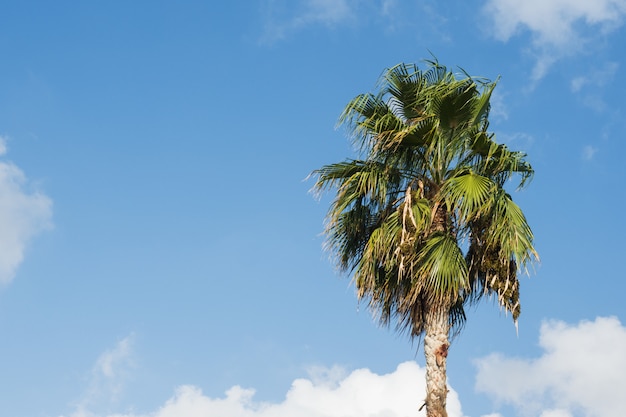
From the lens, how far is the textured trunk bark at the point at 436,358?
51.9 ft

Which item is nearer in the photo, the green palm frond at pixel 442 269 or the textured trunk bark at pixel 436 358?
the textured trunk bark at pixel 436 358

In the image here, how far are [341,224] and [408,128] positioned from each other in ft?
7.09

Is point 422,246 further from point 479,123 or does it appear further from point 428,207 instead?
point 479,123

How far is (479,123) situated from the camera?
17.8 m

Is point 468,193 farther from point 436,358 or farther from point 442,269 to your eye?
point 436,358

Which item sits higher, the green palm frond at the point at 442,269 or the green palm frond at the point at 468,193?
the green palm frond at the point at 468,193

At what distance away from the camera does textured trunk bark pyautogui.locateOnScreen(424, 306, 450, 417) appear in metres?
15.8

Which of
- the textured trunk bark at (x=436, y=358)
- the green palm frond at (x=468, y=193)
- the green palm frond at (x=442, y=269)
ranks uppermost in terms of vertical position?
the green palm frond at (x=468, y=193)

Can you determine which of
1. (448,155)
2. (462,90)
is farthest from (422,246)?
(462,90)

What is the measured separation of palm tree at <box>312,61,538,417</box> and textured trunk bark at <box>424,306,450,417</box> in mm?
16

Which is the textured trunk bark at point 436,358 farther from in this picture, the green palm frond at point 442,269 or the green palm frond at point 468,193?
the green palm frond at point 468,193

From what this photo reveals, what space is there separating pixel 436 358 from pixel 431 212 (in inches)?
97.5

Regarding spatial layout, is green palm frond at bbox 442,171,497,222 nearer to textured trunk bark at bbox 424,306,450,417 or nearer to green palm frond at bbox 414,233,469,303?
green palm frond at bbox 414,233,469,303

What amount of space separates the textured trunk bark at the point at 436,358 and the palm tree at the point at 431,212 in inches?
0.6
